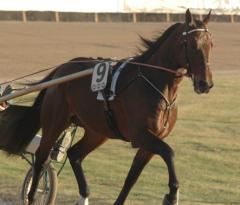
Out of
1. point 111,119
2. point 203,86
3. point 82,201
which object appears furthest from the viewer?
point 82,201

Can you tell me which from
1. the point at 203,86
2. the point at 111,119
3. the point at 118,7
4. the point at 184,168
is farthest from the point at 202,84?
the point at 118,7

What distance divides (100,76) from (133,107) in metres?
0.52

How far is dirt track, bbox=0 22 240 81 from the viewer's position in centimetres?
2327

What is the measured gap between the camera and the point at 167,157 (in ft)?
19.3

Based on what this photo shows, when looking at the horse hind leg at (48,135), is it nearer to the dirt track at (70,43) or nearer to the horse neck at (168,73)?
the horse neck at (168,73)

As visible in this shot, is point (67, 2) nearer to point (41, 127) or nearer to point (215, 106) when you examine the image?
point (215, 106)

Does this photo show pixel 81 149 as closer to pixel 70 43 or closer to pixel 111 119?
pixel 111 119

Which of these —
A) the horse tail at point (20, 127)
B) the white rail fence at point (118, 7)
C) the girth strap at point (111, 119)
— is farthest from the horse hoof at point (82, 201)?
the white rail fence at point (118, 7)

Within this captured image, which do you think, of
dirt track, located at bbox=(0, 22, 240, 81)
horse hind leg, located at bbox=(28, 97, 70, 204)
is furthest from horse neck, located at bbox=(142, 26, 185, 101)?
dirt track, located at bbox=(0, 22, 240, 81)

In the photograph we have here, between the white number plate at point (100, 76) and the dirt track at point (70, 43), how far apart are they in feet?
40.6

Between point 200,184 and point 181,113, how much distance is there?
594cm

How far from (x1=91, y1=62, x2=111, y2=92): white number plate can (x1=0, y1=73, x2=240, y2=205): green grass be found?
144 centimetres

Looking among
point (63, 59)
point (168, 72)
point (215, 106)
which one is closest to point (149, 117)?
point (168, 72)

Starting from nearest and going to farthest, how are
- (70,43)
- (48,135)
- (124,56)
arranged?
1. (48,135)
2. (124,56)
3. (70,43)
